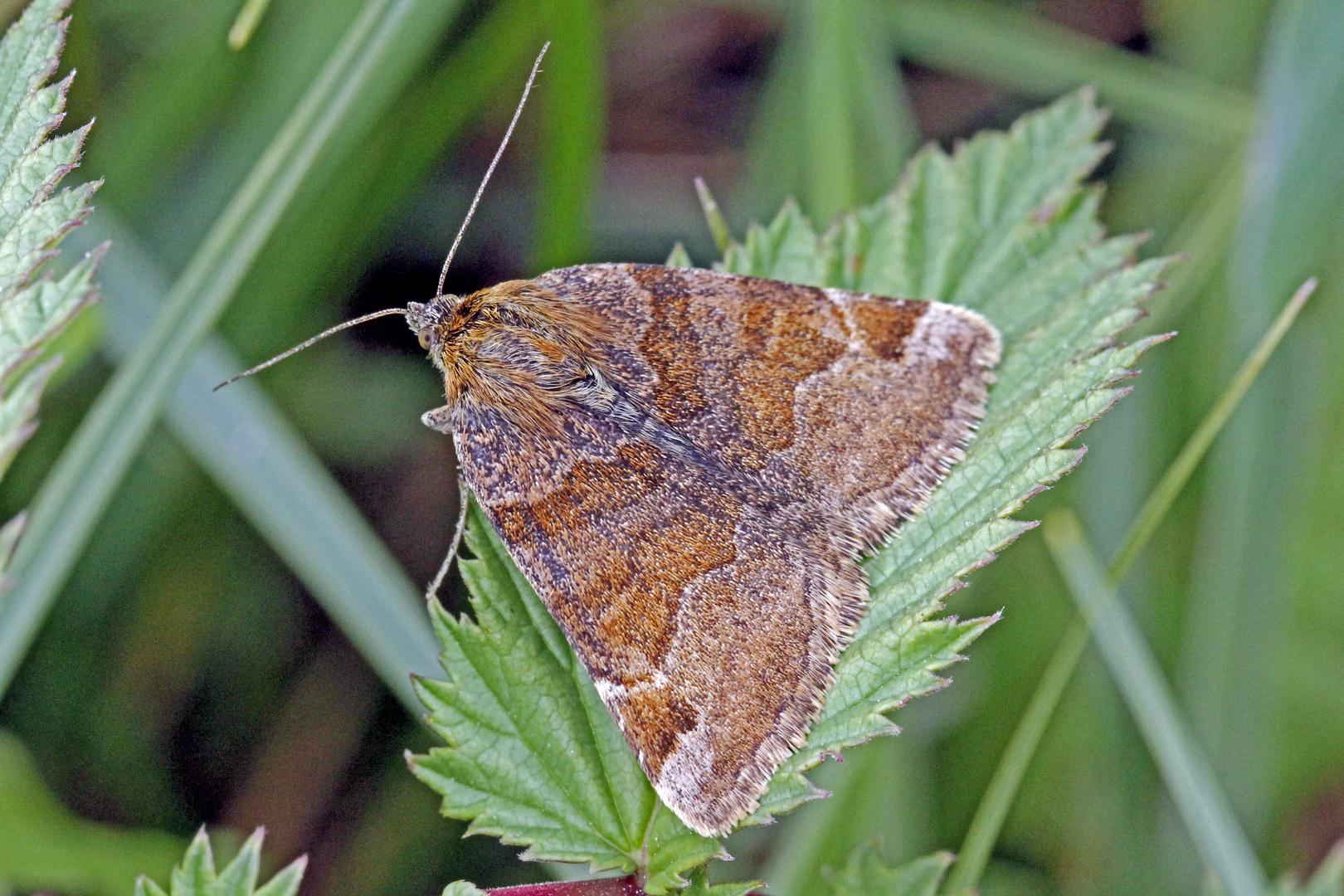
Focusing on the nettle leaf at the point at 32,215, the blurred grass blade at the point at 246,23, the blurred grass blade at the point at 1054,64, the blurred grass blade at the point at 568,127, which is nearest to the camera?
the nettle leaf at the point at 32,215

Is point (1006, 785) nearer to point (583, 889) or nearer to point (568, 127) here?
point (583, 889)

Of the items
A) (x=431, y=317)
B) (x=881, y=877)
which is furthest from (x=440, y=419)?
(x=881, y=877)

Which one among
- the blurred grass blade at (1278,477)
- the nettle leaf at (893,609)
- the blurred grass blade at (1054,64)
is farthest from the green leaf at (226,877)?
the blurred grass blade at (1054,64)

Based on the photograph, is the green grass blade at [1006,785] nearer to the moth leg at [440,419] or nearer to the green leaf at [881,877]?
the green leaf at [881,877]

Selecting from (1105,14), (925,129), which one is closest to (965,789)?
(925,129)

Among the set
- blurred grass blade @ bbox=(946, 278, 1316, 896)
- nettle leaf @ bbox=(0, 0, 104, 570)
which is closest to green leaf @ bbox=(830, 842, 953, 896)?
blurred grass blade @ bbox=(946, 278, 1316, 896)

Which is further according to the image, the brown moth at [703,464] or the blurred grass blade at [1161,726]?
the blurred grass blade at [1161,726]
